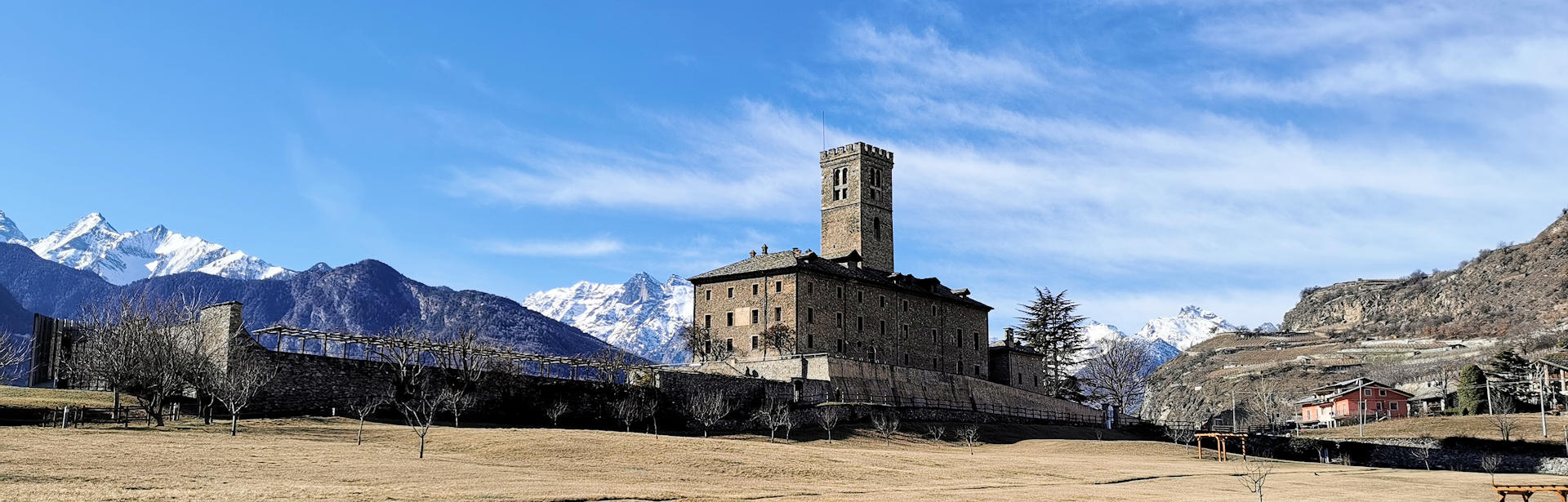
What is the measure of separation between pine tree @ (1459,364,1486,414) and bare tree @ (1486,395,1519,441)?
76.5 inches

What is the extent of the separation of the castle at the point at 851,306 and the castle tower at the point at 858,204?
0.30 feet

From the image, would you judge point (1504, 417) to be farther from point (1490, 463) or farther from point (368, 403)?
point (368, 403)

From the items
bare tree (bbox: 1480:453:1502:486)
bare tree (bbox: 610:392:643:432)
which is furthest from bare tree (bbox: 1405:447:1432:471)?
bare tree (bbox: 610:392:643:432)

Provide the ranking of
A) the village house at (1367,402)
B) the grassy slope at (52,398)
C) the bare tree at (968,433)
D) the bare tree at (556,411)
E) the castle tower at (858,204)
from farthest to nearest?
the village house at (1367,402), the castle tower at (858,204), the bare tree at (968,433), the bare tree at (556,411), the grassy slope at (52,398)

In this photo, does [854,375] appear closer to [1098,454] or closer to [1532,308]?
[1098,454]

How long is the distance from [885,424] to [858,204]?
3551cm

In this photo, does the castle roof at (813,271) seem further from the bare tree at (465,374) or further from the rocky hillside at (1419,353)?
the rocky hillside at (1419,353)

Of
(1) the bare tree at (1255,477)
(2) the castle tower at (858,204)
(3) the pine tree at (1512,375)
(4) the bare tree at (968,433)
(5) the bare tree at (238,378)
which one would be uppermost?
(2) the castle tower at (858,204)

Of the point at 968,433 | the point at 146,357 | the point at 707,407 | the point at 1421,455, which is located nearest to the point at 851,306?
the point at 968,433

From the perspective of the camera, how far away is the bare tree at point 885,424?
245ft

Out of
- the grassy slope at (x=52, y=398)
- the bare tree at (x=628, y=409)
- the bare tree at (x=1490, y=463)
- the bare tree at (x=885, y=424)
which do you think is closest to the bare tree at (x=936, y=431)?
the bare tree at (x=885, y=424)

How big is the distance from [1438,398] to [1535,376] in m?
11.8

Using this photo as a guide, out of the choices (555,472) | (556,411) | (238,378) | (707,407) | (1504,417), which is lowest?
(555,472)

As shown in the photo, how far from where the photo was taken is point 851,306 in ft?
311
